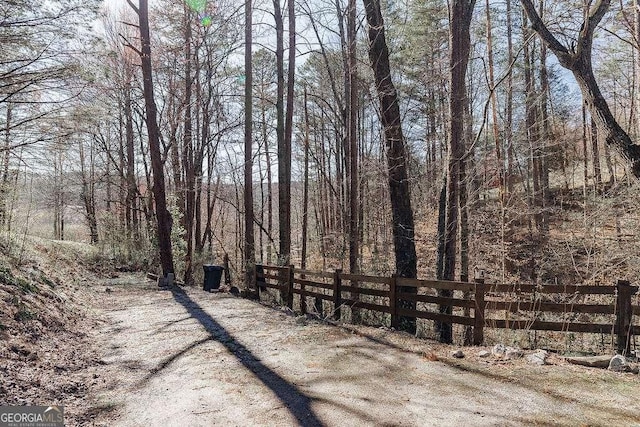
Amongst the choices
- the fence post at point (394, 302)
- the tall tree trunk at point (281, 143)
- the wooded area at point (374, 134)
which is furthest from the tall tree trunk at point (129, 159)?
the fence post at point (394, 302)

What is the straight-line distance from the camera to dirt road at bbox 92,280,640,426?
346 cm

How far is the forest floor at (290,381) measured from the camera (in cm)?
349

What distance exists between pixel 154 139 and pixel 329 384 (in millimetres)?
11109

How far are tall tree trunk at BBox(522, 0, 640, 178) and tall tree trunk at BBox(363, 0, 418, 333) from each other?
290cm

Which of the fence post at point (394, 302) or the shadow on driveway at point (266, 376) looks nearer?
the shadow on driveway at point (266, 376)

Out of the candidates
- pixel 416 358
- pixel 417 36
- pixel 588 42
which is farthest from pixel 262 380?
Result: pixel 417 36

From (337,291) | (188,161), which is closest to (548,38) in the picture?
(337,291)

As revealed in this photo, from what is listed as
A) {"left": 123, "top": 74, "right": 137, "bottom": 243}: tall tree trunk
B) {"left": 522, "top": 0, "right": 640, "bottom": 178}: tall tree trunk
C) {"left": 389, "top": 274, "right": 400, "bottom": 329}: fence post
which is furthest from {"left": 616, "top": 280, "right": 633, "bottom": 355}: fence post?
{"left": 123, "top": 74, "right": 137, "bottom": 243}: tall tree trunk

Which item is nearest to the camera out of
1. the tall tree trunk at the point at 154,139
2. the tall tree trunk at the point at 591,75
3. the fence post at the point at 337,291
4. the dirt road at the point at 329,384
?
the dirt road at the point at 329,384

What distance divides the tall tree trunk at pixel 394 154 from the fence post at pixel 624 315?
11.0ft

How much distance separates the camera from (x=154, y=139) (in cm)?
1276

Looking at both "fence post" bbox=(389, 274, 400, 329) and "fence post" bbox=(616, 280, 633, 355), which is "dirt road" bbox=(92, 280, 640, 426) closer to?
"fence post" bbox=(389, 274, 400, 329)

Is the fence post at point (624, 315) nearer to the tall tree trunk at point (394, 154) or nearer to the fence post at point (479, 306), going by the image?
the fence post at point (479, 306)

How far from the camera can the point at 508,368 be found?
460cm
